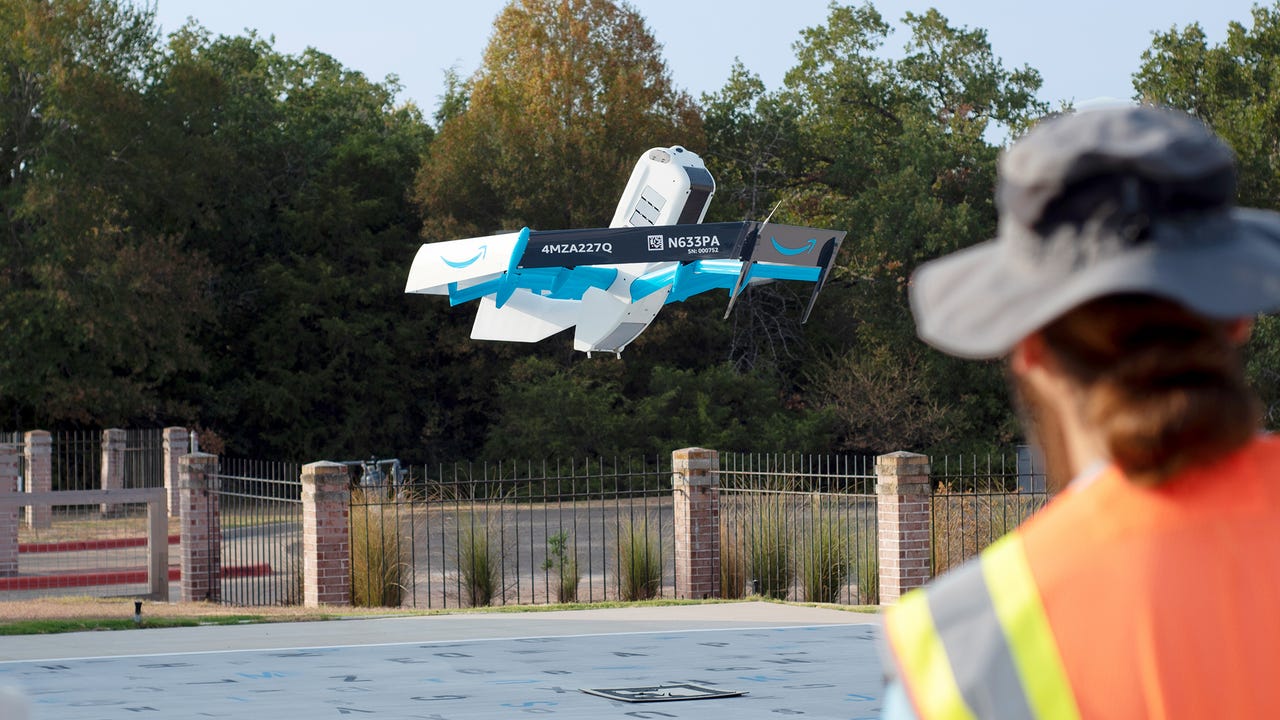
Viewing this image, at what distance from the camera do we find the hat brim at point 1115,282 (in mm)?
1102

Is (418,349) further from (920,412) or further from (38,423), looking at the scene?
(920,412)

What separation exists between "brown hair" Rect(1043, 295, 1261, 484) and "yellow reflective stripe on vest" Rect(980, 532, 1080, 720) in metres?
0.12

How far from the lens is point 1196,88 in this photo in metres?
33.9

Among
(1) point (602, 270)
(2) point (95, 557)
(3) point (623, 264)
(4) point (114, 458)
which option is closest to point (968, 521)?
(1) point (602, 270)

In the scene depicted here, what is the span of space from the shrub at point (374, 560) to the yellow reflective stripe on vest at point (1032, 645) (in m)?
14.2

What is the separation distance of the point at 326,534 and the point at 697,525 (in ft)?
11.9

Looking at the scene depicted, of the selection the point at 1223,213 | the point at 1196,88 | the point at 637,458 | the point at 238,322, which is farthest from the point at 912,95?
the point at 1223,213

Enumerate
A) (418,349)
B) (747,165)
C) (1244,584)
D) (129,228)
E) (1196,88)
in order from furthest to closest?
(747,165) < (418,349) < (1196,88) < (129,228) < (1244,584)

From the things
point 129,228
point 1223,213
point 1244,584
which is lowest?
point 1244,584

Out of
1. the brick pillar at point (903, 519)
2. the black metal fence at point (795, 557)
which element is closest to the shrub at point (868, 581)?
the black metal fence at point (795, 557)

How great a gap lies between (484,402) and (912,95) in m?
13.7

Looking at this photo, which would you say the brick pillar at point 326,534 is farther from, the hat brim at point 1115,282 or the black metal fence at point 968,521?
the hat brim at point 1115,282

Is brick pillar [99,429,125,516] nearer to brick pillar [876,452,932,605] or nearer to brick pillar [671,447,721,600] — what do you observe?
brick pillar [671,447,721,600]

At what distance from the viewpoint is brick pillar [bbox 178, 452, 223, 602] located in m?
16.1
